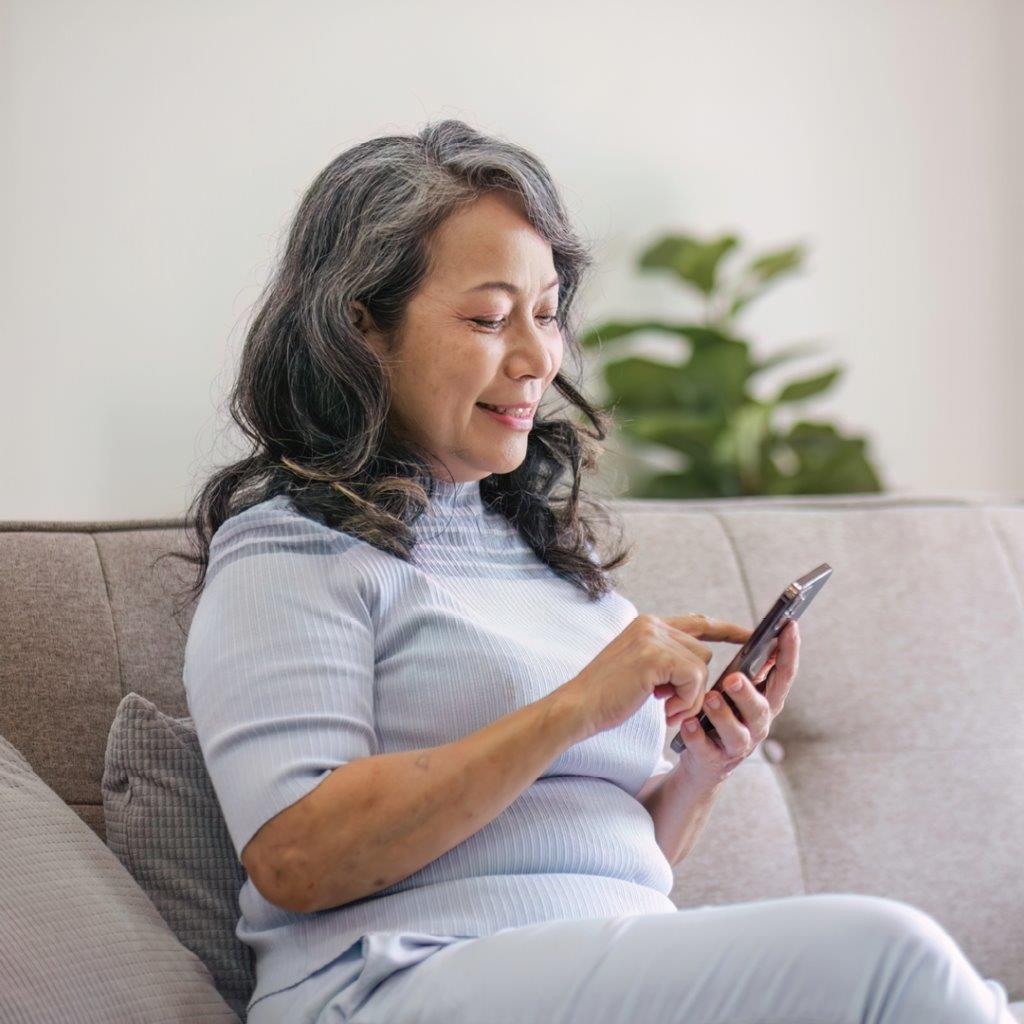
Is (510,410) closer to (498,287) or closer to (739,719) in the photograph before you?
(498,287)

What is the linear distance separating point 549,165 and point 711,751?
2001 mm

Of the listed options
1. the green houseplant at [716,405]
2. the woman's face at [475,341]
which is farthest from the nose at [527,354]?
the green houseplant at [716,405]

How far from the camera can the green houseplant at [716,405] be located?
2879mm

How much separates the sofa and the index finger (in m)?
0.26

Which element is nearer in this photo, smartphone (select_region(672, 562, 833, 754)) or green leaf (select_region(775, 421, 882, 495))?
smartphone (select_region(672, 562, 833, 754))

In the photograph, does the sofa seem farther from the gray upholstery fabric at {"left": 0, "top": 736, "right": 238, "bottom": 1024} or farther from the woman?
the woman

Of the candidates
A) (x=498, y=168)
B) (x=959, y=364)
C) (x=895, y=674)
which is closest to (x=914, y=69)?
(x=959, y=364)

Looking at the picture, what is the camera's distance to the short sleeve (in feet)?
3.26

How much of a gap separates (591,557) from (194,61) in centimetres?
172

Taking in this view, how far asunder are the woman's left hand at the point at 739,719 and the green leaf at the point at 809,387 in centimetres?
178

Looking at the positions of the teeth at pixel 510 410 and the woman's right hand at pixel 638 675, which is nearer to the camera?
the woman's right hand at pixel 638 675

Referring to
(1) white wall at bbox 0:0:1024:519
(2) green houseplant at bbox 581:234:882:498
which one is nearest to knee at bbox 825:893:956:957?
(1) white wall at bbox 0:0:1024:519

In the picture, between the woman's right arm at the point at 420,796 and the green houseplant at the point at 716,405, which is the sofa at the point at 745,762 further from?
the green houseplant at the point at 716,405

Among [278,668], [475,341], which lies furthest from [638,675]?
[475,341]
